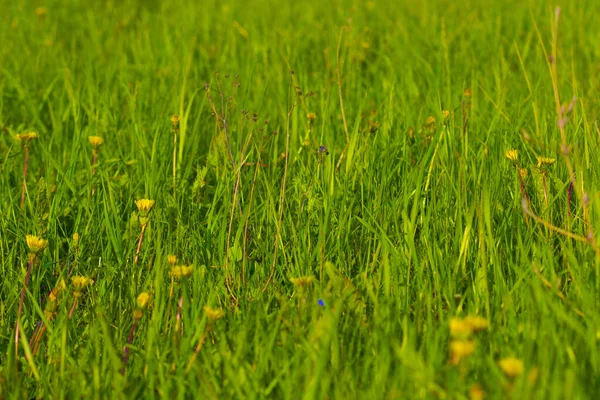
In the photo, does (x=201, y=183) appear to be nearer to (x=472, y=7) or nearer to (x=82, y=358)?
(x=82, y=358)

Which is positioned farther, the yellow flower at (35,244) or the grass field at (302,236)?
the yellow flower at (35,244)

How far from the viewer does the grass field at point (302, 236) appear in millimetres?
1571

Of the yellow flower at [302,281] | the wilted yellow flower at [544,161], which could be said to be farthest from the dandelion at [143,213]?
the wilted yellow flower at [544,161]

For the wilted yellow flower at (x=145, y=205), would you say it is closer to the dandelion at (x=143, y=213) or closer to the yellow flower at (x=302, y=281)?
the dandelion at (x=143, y=213)

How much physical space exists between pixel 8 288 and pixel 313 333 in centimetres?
94

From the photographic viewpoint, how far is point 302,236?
7.04ft

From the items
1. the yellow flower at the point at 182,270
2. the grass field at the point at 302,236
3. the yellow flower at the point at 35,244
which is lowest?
the grass field at the point at 302,236

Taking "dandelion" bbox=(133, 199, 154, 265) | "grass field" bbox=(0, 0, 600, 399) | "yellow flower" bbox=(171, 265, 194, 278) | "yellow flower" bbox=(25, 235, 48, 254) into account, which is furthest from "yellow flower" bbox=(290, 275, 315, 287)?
"yellow flower" bbox=(25, 235, 48, 254)

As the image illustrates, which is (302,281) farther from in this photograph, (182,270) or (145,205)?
(145,205)

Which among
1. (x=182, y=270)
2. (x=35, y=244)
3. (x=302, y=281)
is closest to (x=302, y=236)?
(x=302, y=281)

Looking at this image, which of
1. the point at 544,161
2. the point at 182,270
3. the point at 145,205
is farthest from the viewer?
the point at 544,161

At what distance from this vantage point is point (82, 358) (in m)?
1.69

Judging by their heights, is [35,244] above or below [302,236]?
above

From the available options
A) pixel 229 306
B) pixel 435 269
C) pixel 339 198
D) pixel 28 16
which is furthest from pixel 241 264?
pixel 28 16
